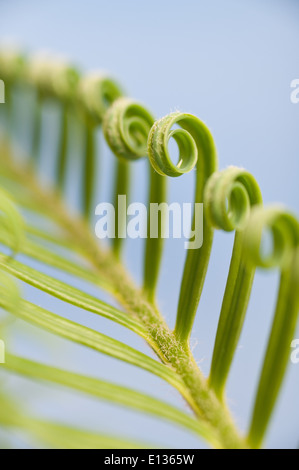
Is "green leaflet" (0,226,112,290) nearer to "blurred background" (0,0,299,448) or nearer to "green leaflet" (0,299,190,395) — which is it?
"blurred background" (0,0,299,448)

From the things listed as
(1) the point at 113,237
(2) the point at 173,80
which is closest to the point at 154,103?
(2) the point at 173,80

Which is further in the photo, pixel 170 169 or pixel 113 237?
pixel 113 237

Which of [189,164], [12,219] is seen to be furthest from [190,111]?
[12,219]

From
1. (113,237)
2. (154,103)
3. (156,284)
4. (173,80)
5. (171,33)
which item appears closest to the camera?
(156,284)

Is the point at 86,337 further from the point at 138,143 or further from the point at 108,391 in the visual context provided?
the point at 138,143

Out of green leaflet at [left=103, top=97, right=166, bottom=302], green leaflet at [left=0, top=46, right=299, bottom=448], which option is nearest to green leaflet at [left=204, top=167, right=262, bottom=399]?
green leaflet at [left=0, top=46, right=299, bottom=448]

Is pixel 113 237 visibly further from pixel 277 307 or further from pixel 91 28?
pixel 91 28
